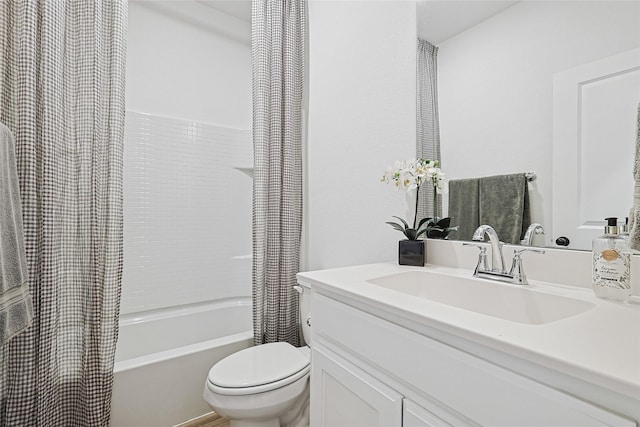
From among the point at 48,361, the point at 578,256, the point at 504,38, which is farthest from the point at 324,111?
the point at 48,361

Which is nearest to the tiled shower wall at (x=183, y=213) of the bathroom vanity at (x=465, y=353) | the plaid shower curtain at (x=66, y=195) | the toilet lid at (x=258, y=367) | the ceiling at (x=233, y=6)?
the plaid shower curtain at (x=66, y=195)

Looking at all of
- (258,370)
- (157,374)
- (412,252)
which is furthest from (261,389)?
(412,252)

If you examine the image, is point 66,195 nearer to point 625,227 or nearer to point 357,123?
point 357,123

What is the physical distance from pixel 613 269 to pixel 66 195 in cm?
177

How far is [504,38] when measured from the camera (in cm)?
100

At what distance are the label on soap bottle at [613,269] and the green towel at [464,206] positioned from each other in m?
0.38

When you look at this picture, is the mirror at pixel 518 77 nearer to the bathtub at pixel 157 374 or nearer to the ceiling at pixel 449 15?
the ceiling at pixel 449 15

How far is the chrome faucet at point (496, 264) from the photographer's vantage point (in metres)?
0.88

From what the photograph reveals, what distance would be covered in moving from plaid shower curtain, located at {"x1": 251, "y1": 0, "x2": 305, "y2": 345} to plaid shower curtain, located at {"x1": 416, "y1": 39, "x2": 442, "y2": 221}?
76 cm

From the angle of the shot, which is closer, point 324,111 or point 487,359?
point 487,359

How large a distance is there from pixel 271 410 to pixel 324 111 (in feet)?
4.73

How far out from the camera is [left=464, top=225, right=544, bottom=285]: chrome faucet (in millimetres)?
876

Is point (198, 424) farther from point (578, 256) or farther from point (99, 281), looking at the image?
point (578, 256)

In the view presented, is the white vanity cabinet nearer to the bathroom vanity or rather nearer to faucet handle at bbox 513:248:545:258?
the bathroom vanity
